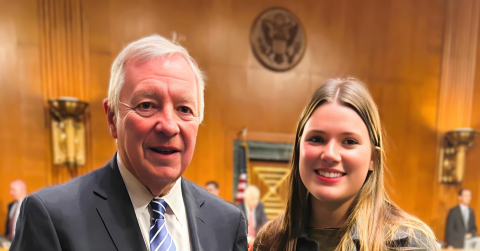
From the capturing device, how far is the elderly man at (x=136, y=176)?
974 millimetres

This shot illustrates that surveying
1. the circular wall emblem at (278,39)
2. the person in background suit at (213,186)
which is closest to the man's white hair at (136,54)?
the person in background suit at (213,186)

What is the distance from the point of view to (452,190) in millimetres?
6207

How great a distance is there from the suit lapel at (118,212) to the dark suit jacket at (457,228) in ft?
19.6

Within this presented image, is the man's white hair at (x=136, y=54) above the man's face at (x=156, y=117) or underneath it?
above

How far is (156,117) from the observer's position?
104 cm

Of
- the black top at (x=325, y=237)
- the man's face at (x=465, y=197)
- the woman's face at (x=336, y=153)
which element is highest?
the woman's face at (x=336, y=153)

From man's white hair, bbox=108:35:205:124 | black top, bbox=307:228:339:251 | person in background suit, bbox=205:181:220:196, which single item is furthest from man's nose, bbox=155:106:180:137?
person in background suit, bbox=205:181:220:196

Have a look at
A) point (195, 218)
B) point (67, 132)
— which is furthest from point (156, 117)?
point (67, 132)

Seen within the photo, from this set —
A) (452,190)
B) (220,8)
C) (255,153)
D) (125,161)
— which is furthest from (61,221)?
(452,190)

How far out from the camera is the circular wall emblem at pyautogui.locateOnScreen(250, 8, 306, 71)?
5609 millimetres

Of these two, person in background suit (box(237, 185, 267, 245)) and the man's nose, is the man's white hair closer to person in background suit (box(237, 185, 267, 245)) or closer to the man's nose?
the man's nose

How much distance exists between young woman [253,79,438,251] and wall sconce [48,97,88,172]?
4.06 meters

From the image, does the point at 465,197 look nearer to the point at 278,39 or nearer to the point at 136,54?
the point at 278,39

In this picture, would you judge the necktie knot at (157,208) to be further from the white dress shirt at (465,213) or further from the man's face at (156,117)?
the white dress shirt at (465,213)
